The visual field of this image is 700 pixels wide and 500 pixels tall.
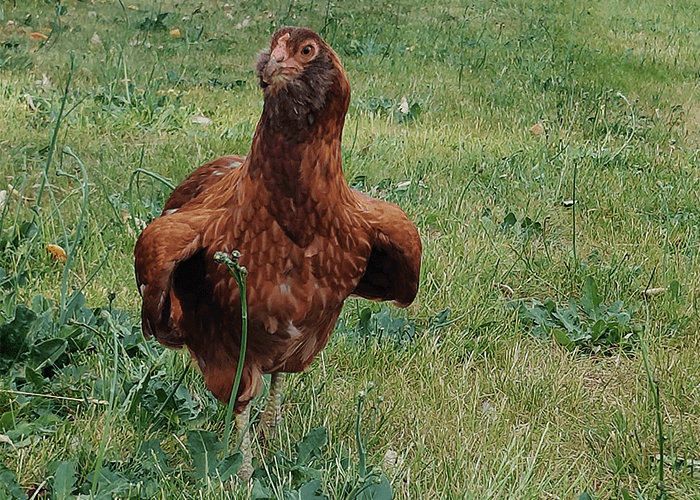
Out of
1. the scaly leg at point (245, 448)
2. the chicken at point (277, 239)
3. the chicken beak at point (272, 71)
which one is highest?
the chicken beak at point (272, 71)

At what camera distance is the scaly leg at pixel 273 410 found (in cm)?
216

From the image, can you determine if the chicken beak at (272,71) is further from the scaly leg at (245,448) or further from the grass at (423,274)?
the scaly leg at (245,448)

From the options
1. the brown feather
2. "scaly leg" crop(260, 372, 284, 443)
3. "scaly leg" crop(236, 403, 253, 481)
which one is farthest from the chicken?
"scaly leg" crop(260, 372, 284, 443)

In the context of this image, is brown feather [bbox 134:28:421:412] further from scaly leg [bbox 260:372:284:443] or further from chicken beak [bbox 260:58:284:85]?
scaly leg [bbox 260:372:284:443]

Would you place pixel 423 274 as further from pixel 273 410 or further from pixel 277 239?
pixel 277 239

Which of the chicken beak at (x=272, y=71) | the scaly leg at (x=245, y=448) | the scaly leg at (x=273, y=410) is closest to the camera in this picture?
the chicken beak at (x=272, y=71)

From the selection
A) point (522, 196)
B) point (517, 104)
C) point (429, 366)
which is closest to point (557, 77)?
point (517, 104)

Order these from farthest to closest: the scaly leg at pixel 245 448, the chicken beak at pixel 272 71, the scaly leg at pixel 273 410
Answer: the scaly leg at pixel 273 410 < the scaly leg at pixel 245 448 < the chicken beak at pixel 272 71

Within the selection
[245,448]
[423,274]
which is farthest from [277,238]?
[423,274]

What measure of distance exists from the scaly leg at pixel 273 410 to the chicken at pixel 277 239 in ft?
0.89

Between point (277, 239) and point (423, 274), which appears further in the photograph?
point (423, 274)

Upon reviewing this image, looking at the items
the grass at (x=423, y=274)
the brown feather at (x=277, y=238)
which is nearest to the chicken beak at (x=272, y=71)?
the brown feather at (x=277, y=238)

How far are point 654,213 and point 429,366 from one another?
1.81 meters

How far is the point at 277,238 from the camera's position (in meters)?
1.65
